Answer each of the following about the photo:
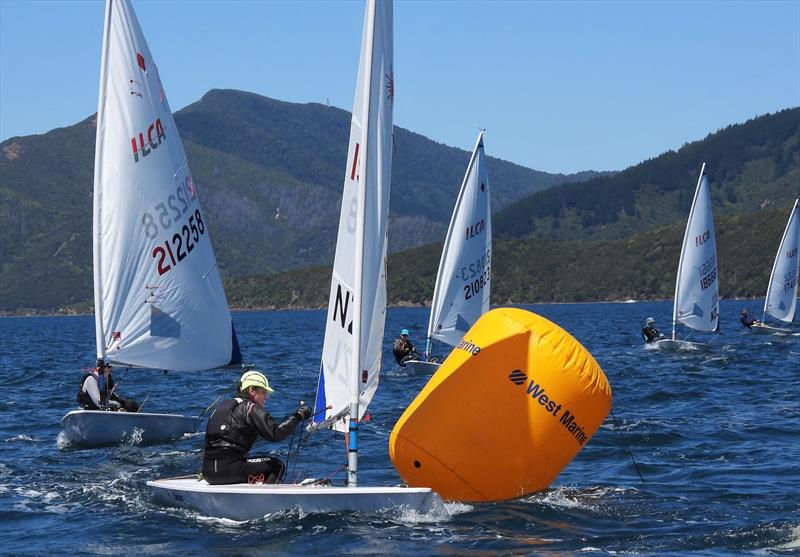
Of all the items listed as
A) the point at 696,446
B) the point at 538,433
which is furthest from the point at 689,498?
the point at 696,446

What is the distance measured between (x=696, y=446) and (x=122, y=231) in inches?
413

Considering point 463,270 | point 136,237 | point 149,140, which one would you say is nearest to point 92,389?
point 136,237

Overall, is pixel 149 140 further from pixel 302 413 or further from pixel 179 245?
pixel 302 413

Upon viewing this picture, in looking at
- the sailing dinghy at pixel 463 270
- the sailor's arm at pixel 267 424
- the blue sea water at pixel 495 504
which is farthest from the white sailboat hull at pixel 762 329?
the sailor's arm at pixel 267 424

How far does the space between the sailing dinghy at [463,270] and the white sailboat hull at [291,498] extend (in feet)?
70.8

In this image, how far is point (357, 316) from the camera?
529 inches

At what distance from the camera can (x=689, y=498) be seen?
15.6 meters

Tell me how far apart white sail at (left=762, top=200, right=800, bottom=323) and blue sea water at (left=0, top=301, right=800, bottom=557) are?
26165 mm

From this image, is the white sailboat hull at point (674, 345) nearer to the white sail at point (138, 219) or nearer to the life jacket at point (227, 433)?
the white sail at point (138, 219)

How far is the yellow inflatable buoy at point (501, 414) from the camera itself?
13.9 metres

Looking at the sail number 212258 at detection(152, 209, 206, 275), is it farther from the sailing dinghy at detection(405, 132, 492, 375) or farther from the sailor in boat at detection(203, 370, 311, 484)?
the sailing dinghy at detection(405, 132, 492, 375)

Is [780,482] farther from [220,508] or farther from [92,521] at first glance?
[92,521]

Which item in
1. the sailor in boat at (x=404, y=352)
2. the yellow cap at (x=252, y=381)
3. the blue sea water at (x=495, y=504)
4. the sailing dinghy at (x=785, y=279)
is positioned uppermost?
the sailing dinghy at (x=785, y=279)

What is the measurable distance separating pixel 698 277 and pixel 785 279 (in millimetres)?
13325
